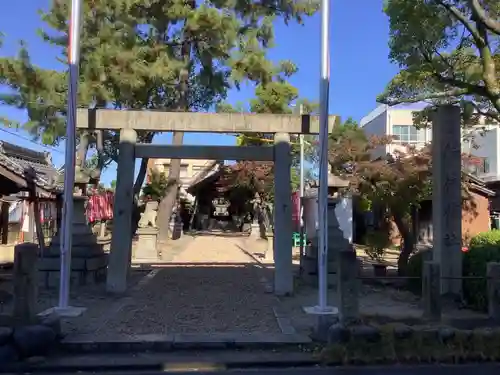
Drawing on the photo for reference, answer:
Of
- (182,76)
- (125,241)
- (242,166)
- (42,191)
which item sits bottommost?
(125,241)

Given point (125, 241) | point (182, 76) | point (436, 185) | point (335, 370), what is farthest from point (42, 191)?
point (335, 370)

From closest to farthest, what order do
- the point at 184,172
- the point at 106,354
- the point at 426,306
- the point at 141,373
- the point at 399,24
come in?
the point at 141,373
the point at 106,354
the point at 426,306
the point at 399,24
the point at 184,172

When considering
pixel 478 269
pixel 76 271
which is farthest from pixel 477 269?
pixel 76 271

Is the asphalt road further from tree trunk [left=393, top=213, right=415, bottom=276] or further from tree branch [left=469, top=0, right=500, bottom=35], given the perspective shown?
tree branch [left=469, top=0, right=500, bottom=35]

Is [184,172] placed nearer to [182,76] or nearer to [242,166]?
[242,166]

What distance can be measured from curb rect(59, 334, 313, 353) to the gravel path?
49 centimetres

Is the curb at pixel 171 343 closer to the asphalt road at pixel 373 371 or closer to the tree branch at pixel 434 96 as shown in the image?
the asphalt road at pixel 373 371

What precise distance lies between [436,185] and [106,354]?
→ 7.47 m

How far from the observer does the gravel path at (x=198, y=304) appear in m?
8.98

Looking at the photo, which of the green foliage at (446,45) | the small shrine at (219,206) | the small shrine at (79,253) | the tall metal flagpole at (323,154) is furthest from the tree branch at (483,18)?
the small shrine at (219,206)

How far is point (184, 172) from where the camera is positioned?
60.6 meters

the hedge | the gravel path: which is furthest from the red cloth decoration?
the hedge

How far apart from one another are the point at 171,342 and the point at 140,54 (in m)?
14.2

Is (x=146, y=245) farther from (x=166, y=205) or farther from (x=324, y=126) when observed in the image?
(x=324, y=126)
